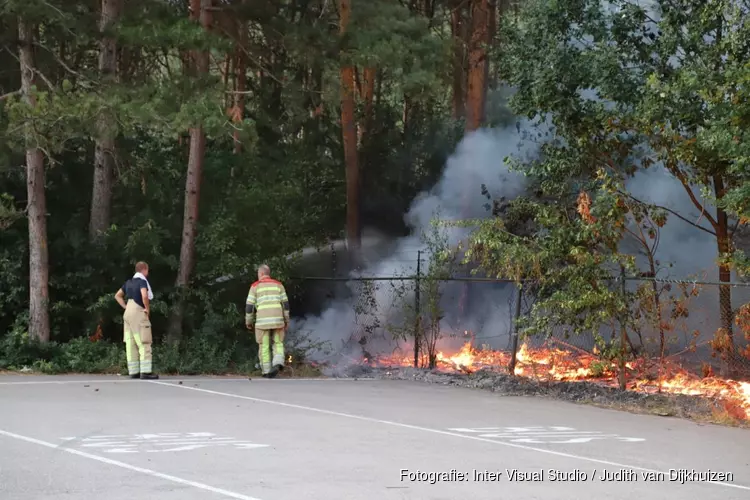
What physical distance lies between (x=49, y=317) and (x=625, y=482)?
1365 cm

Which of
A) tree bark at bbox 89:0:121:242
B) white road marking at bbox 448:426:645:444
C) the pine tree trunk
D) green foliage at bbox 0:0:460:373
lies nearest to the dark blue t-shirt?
green foliage at bbox 0:0:460:373

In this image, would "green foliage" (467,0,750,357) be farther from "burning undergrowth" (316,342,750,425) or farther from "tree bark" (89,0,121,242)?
"tree bark" (89,0,121,242)

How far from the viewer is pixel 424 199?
1319 inches

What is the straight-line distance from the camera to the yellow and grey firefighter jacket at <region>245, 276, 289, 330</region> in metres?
16.8

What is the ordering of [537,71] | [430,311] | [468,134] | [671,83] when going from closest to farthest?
[671,83] < [537,71] < [430,311] < [468,134]

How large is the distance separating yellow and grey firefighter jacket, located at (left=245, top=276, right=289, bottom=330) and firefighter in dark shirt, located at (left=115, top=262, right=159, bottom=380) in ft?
5.16

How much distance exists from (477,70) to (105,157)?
11.5m

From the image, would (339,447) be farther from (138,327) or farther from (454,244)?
(454,244)

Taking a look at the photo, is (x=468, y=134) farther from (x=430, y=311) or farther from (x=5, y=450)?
(x=5, y=450)

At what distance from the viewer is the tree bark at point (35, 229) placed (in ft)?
61.6

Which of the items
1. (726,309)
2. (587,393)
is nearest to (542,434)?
(587,393)

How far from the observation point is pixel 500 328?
1003 inches

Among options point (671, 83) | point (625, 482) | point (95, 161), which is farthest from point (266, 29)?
point (625, 482)

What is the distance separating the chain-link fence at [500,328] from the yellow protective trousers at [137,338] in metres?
4.35
